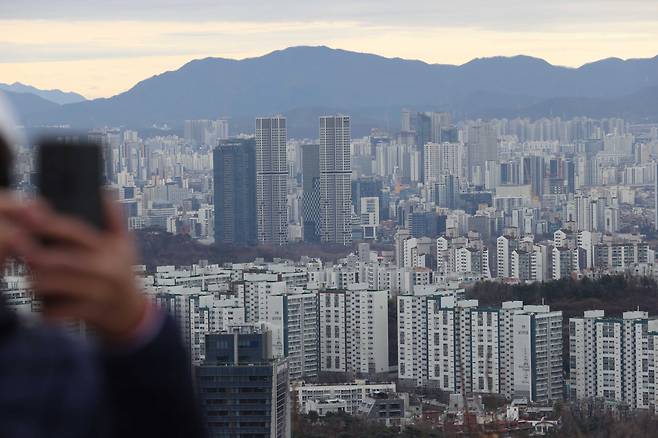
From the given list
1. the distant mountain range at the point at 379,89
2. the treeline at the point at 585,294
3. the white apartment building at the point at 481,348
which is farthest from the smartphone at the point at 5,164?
the distant mountain range at the point at 379,89

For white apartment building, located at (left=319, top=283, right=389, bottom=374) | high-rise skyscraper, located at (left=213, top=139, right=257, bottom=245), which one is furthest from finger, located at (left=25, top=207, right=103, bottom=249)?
high-rise skyscraper, located at (left=213, top=139, right=257, bottom=245)

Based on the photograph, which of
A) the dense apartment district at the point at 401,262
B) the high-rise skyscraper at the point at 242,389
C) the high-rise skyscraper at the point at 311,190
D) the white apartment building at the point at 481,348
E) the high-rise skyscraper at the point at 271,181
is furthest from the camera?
the high-rise skyscraper at the point at 311,190

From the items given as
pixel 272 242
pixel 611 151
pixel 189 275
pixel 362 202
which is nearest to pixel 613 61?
pixel 611 151

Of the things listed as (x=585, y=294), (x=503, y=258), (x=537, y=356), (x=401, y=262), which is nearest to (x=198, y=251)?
(x=401, y=262)

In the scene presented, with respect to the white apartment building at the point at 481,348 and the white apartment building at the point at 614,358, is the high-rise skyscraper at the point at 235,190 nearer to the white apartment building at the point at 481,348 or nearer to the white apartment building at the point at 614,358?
the white apartment building at the point at 481,348

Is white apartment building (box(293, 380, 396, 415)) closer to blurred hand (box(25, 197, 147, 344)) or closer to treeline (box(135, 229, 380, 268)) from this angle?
treeline (box(135, 229, 380, 268))

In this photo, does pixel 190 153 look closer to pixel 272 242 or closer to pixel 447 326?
pixel 272 242

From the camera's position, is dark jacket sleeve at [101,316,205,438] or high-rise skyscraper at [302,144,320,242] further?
high-rise skyscraper at [302,144,320,242]
